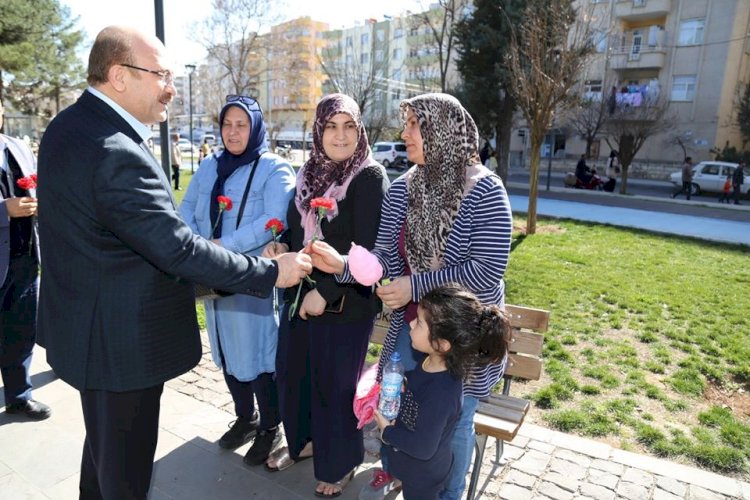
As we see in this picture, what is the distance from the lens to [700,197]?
74.7 feet

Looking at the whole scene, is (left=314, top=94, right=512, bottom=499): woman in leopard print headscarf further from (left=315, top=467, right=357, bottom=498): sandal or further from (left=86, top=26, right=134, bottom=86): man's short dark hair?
(left=86, top=26, right=134, bottom=86): man's short dark hair

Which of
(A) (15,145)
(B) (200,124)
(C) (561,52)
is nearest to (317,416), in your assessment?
(A) (15,145)

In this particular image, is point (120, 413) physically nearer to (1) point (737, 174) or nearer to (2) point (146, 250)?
(2) point (146, 250)

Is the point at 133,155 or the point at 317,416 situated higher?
the point at 133,155

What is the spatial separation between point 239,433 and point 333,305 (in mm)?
1362

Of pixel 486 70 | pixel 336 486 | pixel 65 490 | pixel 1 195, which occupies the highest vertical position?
pixel 486 70

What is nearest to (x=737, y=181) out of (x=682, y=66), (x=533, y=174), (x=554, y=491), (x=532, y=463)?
(x=533, y=174)

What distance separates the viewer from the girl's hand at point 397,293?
2.47 metres

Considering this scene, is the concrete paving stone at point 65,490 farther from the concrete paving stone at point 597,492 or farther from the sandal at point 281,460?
the concrete paving stone at point 597,492

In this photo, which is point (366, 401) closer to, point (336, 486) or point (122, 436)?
point (336, 486)

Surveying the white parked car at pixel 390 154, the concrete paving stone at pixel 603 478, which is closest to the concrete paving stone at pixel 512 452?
the concrete paving stone at pixel 603 478

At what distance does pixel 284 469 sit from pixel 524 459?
4.97 ft

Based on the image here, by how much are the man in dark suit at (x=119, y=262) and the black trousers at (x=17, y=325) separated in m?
1.85

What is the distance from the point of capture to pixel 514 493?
120 inches
